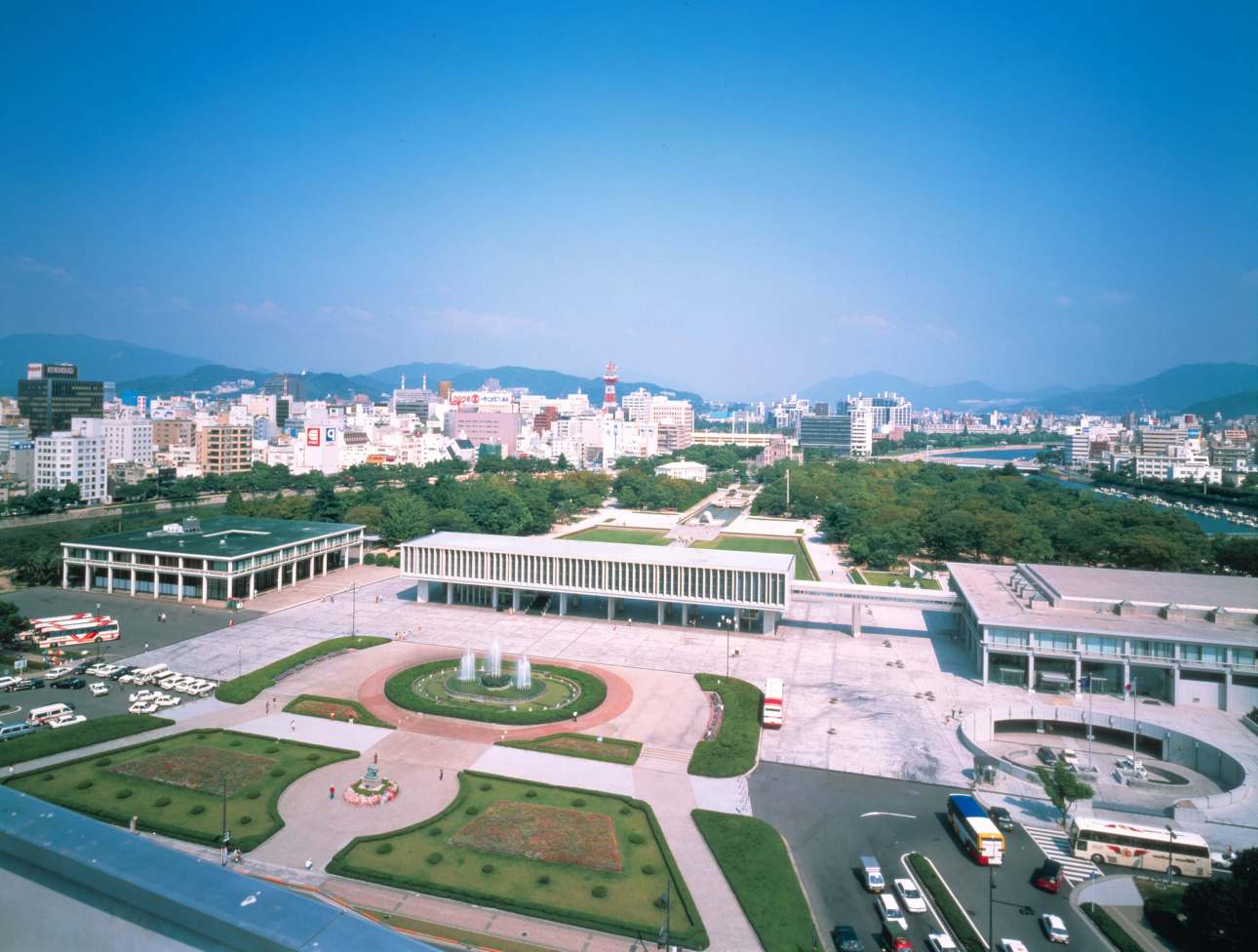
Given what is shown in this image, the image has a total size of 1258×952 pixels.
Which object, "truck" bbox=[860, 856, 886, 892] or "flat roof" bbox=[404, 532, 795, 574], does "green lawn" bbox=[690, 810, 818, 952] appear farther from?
"flat roof" bbox=[404, 532, 795, 574]

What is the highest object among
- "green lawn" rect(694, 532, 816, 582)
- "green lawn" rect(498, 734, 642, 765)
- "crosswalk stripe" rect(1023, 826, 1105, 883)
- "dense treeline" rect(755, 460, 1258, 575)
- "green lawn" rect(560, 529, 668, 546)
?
"dense treeline" rect(755, 460, 1258, 575)

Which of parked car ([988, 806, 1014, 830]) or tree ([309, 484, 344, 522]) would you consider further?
tree ([309, 484, 344, 522])

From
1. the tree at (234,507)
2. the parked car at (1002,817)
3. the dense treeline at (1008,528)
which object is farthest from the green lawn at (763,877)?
the tree at (234,507)

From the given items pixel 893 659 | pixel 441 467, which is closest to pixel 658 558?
pixel 893 659

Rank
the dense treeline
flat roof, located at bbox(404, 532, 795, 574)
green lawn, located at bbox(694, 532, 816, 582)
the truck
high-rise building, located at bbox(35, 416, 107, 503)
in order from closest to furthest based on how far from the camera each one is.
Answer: the truck → flat roof, located at bbox(404, 532, 795, 574) → the dense treeline → green lawn, located at bbox(694, 532, 816, 582) → high-rise building, located at bbox(35, 416, 107, 503)

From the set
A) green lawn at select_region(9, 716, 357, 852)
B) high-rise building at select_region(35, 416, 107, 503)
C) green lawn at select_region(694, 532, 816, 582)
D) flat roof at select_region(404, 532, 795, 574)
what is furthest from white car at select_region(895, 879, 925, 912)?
high-rise building at select_region(35, 416, 107, 503)

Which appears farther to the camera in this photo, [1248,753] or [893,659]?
[893,659]

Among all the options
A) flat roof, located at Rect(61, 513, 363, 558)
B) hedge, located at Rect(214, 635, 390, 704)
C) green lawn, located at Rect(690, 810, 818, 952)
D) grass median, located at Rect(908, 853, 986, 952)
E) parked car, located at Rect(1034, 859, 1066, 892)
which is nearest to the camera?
grass median, located at Rect(908, 853, 986, 952)

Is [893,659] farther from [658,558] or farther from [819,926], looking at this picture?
[819,926]
